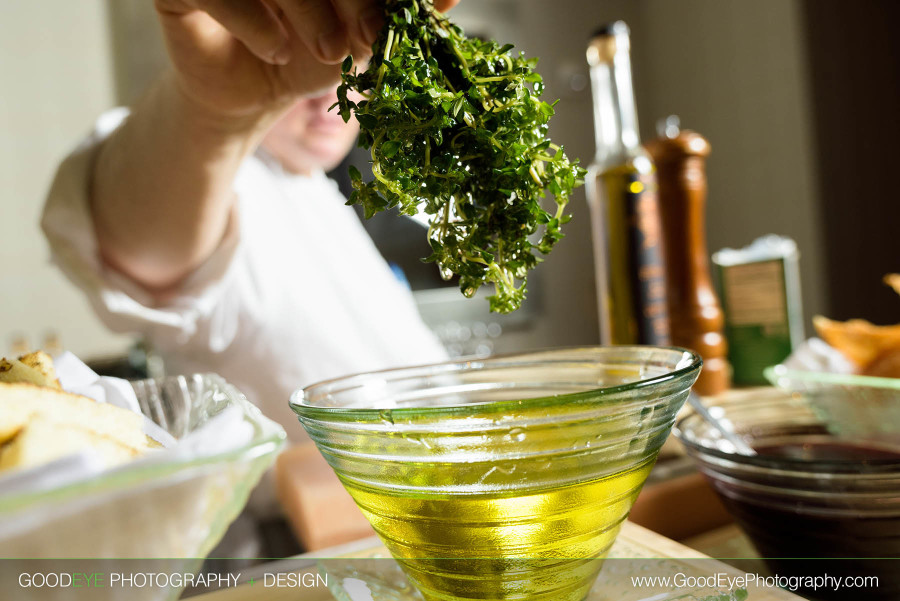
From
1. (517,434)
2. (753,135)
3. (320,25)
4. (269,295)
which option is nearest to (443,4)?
(320,25)

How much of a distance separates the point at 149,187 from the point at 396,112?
572 mm

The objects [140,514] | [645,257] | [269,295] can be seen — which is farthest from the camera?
[269,295]

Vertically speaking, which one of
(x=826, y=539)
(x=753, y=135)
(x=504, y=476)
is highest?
(x=753, y=135)

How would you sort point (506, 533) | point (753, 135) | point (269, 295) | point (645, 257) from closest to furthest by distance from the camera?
point (506, 533) → point (645, 257) → point (269, 295) → point (753, 135)

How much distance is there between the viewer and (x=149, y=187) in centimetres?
78

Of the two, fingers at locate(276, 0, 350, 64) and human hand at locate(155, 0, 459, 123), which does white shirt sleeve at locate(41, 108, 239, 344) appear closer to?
human hand at locate(155, 0, 459, 123)

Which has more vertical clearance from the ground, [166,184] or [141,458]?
[166,184]

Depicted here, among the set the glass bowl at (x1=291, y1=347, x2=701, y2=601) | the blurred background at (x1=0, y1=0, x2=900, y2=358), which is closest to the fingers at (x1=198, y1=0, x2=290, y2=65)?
the glass bowl at (x1=291, y1=347, x2=701, y2=601)

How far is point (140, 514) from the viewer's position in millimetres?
205

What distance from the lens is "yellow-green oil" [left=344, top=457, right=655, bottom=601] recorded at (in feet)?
1.00

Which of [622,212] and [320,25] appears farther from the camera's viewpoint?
[622,212]

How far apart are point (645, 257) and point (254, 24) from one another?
1.61 ft

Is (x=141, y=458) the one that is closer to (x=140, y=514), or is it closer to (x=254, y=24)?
(x=140, y=514)

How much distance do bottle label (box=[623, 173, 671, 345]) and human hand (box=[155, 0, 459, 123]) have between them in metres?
0.37
